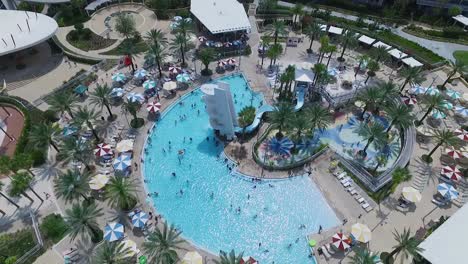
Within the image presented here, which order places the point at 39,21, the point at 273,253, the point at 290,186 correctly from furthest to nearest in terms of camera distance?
the point at 39,21, the point at 290,186, the point at 273,253

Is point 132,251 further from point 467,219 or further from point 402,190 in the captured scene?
point 467,219

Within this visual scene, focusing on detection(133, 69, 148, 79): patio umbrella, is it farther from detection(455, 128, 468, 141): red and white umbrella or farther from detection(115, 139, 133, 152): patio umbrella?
detection(455, 128, 468, 141): red and white umbrella

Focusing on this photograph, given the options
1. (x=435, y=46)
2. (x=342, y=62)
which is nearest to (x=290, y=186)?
(x=342, y=62)

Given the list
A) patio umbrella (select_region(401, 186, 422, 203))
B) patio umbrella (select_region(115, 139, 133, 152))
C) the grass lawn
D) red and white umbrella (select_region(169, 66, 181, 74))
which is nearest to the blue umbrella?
patio umbrella (select_region(401, 186, 422, 203))

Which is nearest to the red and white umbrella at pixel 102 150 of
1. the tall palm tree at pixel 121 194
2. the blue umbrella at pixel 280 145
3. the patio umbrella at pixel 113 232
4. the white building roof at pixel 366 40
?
the tall palm tree at pixel 121 194

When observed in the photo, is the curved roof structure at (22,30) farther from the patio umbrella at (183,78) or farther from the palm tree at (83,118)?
the patio umbrella at (183,78)

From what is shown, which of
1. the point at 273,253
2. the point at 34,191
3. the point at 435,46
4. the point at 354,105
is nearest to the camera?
the point at 273,253
